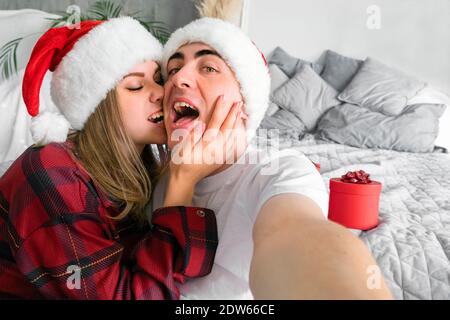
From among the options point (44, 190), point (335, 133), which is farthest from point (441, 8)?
point (44, 190)

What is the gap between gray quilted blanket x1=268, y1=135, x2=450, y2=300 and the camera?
103 cm

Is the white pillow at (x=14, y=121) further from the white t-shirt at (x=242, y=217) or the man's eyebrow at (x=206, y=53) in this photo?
the white t-shirt at (x=242, y=217)

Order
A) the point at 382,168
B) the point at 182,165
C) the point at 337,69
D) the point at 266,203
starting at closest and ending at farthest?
1. the point at 266,203
2. the point at 182,165
3. the point at 382,168
4. the point at 337,69

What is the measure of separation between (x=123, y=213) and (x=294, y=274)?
574mm

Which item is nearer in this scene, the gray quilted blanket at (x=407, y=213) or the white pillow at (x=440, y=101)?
the gray quilted blanket at (x=407, y=213)

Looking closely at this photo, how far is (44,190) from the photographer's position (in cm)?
79

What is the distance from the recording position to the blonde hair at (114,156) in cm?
96

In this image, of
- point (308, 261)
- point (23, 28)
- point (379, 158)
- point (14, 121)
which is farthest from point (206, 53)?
point (23, 28)

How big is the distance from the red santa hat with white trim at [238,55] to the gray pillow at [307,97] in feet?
6.29

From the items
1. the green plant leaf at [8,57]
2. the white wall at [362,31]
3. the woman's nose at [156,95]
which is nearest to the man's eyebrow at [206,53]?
the woman's nose at [156,95]

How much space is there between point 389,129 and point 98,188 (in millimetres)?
2256

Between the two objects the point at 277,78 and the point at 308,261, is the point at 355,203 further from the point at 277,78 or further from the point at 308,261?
the point at 277,78

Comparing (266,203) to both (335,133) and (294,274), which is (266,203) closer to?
(294,274)
